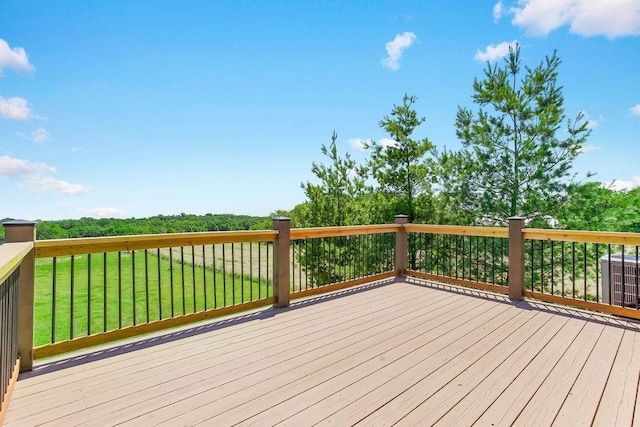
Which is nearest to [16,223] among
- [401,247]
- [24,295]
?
[24,295]

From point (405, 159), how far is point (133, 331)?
8.72m

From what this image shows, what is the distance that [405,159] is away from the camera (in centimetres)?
992

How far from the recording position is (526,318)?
11.7ft

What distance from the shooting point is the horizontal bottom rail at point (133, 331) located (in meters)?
2.54

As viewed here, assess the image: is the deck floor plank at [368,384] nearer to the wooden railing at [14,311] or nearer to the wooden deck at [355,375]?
the wooden deck at [355,375]

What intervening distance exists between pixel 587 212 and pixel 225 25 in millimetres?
9894

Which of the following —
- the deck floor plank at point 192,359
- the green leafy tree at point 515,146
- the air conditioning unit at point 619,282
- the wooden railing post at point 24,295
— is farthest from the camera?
the green leafy tree at point 515,146

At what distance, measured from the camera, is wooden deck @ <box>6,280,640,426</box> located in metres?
1.82

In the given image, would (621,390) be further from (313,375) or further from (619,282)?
(619,282)

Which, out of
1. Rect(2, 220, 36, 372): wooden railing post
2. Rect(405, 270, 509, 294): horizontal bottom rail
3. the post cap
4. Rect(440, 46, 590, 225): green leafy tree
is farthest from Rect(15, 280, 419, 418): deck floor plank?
Rect(440, 46, 590, 225): green leafy tree

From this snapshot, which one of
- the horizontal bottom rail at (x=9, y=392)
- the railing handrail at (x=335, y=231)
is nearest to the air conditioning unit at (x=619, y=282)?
the railing handrail at (x=335, y=231)

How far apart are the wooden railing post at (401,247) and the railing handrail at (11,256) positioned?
4.75 metres

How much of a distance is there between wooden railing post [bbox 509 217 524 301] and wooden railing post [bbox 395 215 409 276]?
65.0 inches

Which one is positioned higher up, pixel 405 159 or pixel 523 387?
pixel 405 159
